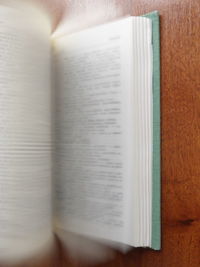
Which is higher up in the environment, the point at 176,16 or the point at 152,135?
the point at 176,16

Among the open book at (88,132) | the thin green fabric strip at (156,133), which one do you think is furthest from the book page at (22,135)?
the thin green fabric strip at (156,133)

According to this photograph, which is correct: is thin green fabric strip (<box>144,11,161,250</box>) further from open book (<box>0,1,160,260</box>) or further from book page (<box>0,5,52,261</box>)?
book page (<box>0,5,52,261</box>)

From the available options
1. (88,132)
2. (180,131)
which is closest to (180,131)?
(180,131)

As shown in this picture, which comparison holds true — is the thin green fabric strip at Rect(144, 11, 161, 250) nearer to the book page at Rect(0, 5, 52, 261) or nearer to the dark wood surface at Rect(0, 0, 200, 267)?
the dark wood surface at Rect(0, 0, 200, 267)

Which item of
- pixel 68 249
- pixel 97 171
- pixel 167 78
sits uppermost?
pixel 167 78

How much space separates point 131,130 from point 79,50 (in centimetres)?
12

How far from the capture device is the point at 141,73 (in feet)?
1.23

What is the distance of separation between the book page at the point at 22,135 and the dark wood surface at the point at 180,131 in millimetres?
131

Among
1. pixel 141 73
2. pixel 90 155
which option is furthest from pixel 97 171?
pixel 141 73

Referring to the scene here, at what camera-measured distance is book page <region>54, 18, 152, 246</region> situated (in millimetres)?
377

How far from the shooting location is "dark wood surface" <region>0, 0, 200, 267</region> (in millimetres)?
354

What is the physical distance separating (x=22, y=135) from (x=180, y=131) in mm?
166

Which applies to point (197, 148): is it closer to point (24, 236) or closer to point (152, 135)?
point (152, 135)

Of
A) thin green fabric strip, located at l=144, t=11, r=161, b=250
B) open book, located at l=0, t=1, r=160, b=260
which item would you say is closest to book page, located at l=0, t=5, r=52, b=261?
open book, located at l=0, t=1, r=160, b=260
